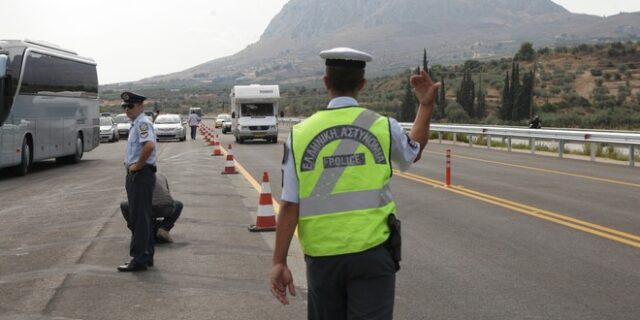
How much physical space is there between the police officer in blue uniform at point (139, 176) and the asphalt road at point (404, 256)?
0.88 ft

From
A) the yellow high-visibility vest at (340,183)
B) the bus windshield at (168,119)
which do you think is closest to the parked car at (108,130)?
the bus windshield at (168,119)

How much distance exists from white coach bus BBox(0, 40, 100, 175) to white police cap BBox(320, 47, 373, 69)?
59.6 ft

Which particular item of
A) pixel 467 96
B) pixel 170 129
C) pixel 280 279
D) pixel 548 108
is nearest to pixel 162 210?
pixel 280 279

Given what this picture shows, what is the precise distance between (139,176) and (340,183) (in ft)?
16.6

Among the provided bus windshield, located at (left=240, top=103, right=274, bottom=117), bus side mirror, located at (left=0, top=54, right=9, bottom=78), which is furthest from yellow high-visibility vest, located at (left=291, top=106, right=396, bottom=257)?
bus windshield, located at (left=240, top=103, right=274, bottom=117)

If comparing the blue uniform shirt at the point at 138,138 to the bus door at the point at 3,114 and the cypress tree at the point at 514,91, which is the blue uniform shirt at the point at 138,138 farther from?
the cypress tree at the point at 514,91

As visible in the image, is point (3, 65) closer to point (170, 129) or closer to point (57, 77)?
point (57, 77)

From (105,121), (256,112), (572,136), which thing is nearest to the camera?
(572,136)

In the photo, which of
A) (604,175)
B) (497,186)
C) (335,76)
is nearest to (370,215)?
(335,76)

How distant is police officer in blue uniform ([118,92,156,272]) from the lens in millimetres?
8273

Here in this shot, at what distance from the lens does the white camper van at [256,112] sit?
40.7 m

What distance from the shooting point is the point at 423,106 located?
13.2 ft

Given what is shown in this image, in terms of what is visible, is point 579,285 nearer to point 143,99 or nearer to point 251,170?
point 143,99

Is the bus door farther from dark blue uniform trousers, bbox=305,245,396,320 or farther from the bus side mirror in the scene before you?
dark blue uniform trousers, bbox=305,245,396,320
